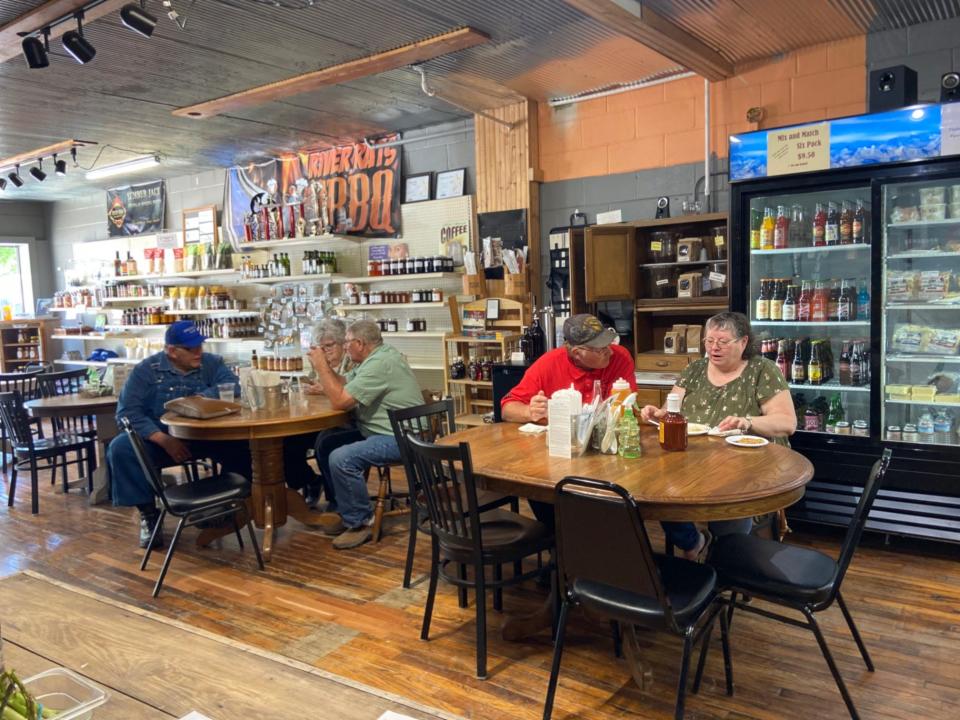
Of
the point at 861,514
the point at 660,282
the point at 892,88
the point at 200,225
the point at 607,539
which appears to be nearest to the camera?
the point at 607,539

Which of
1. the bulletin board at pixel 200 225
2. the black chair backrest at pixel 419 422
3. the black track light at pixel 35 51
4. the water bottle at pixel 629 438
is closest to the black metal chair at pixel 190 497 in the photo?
the black chair backrest at pixel 419 422

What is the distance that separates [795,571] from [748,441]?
0.62m

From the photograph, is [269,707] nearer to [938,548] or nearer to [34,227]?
[938,548]

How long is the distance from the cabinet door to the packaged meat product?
5.66ft

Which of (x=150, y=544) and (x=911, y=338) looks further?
(x=911, y=338)

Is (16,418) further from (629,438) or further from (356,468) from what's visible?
(629,438)

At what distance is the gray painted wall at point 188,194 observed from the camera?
665 centimetres

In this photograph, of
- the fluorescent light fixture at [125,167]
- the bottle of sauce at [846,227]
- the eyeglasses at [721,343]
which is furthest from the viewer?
the fluorescent light fixture at [125,167]

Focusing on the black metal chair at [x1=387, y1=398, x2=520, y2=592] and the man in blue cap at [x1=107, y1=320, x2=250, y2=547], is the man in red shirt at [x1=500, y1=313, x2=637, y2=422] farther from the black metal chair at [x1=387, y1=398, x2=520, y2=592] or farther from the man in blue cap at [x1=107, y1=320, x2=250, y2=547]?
the man in blue cap at [x1=107, y1=320, x2=250, y2=547]

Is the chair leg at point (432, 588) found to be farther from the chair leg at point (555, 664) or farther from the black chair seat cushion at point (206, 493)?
the black chair seat cushion at point (206, 493)

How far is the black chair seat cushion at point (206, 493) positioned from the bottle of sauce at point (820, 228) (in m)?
3.64

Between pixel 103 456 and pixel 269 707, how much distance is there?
5.06 metres

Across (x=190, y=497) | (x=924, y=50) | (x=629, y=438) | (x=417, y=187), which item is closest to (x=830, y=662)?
(x=629, y=438)

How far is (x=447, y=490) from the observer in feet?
9.73
